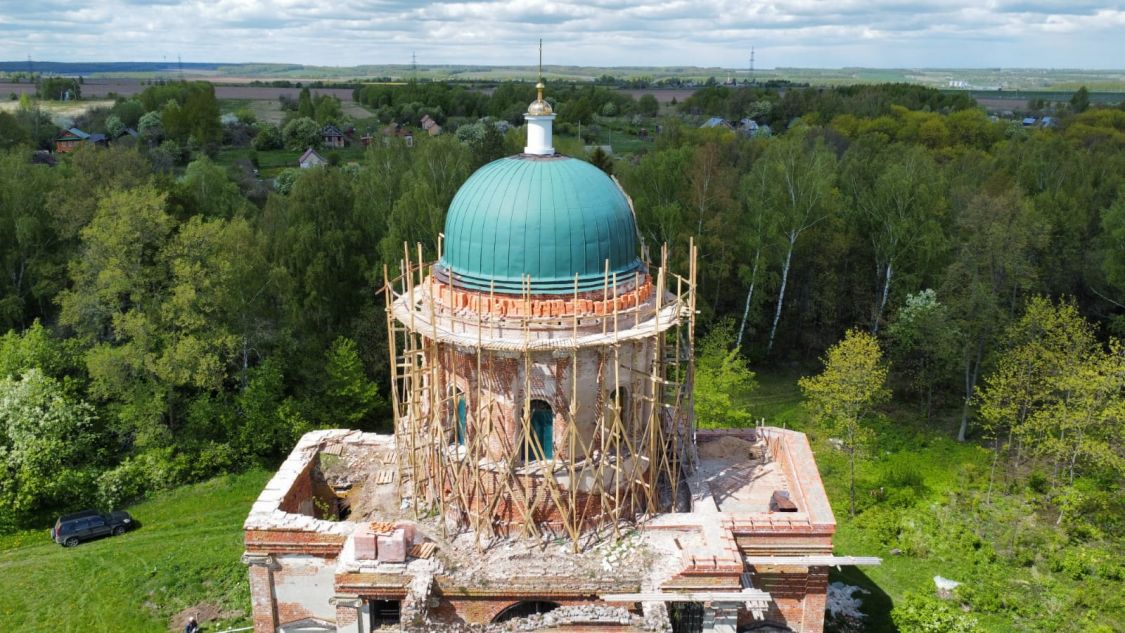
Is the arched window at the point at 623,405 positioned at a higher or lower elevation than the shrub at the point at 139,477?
higher

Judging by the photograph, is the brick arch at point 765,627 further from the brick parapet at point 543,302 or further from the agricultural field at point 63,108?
the agricultural field at point 63,108

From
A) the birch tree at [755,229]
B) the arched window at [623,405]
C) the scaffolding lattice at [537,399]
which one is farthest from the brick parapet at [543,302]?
the birch tree at [755,229]

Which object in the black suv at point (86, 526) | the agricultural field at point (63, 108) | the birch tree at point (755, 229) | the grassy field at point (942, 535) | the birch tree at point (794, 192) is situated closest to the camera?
the grassy field at point (942, 535)

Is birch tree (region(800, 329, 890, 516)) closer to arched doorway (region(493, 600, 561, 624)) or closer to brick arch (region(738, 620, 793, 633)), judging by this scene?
brick arch (region(738, 620, 793, 633))

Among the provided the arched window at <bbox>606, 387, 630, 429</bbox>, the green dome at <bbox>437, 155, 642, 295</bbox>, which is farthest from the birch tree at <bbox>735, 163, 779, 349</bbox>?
the green dome at <bbox>437, 155, 642, 295</bbox>

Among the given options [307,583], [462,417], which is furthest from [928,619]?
[307,583]

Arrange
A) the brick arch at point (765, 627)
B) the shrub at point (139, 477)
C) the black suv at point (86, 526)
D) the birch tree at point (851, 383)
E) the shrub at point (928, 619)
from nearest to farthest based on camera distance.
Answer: the brick arch at point (765, 627), the shrub at point (928, 619), the black suv at point (86, 526), the birch tree at point (851, 383), the shrub at point (139, 477)
